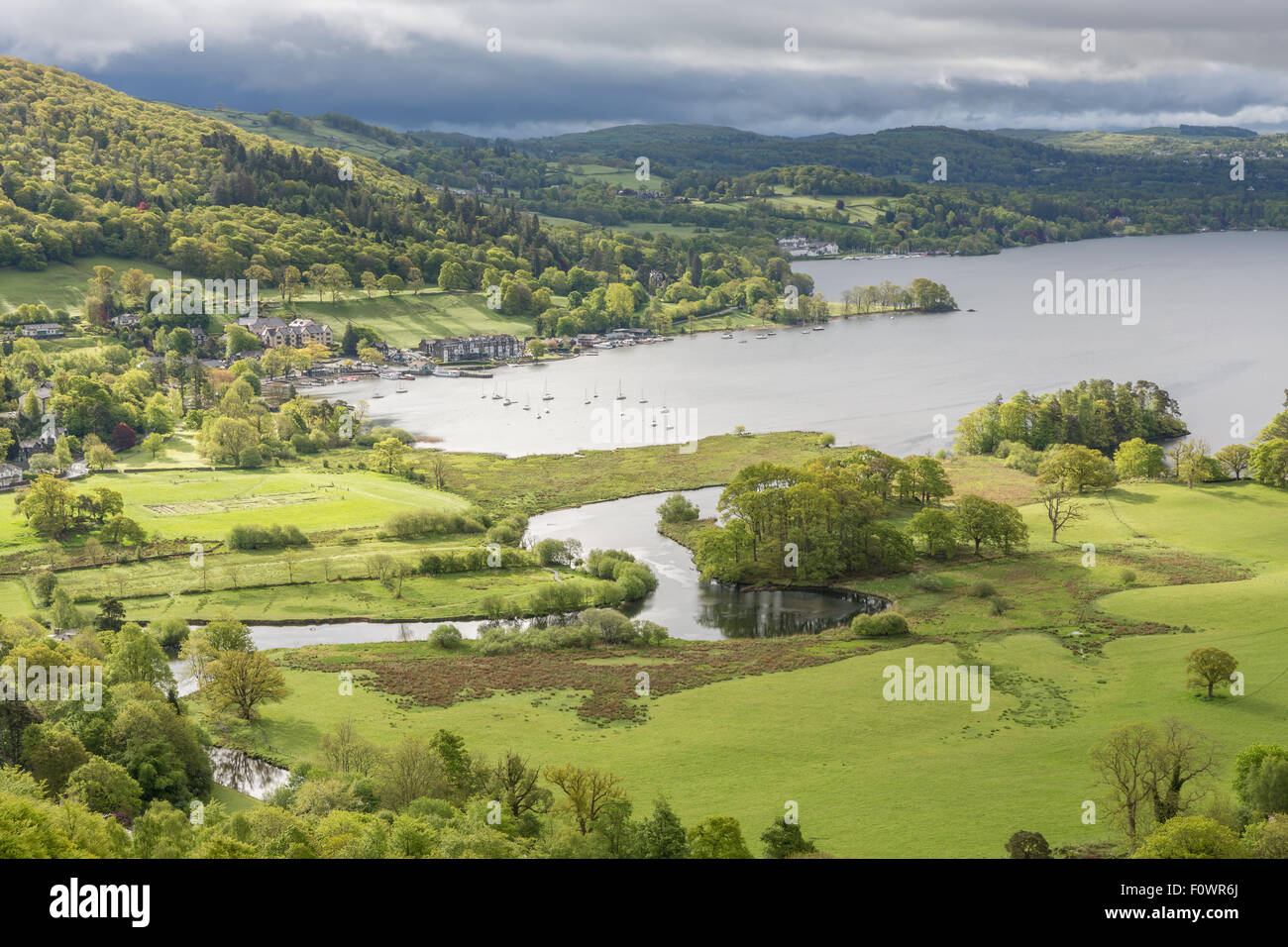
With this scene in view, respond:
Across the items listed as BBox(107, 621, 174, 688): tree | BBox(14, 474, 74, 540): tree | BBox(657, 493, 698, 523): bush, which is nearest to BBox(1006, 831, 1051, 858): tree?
BBox(107, 621, 174, 688): tree

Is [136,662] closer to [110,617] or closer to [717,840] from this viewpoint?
[110,617]

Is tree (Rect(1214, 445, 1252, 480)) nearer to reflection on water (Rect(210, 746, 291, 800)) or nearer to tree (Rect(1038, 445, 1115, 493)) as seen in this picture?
tree (Rect(1038, 445, 1115, 493))

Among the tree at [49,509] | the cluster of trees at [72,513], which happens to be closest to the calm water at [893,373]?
the cluster of trees at [72,513]

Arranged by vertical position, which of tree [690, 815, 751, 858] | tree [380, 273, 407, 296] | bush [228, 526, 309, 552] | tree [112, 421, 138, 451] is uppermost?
tree [380, 273, 407, 296]

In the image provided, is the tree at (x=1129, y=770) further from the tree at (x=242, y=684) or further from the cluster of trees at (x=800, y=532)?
the tree at (x=242, y=684)

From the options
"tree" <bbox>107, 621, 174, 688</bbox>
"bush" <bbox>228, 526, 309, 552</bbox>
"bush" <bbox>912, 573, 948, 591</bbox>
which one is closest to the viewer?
"tree" <bbox>107, 621, 174, 688</bbox>

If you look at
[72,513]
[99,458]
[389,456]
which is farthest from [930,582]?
[99,458]
